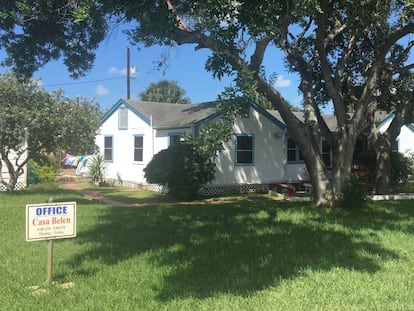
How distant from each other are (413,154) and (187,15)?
19.3 meters

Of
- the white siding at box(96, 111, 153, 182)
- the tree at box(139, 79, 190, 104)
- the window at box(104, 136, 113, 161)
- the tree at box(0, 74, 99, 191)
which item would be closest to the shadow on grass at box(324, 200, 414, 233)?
the tree at box(0, 74, 99, 191)

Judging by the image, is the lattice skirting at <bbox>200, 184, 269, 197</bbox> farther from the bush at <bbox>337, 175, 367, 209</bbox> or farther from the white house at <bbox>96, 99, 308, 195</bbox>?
the bush at <bbox>337, 175, 367, 209</bbox>

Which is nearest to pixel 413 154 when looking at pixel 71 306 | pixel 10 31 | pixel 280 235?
pixel 280 235

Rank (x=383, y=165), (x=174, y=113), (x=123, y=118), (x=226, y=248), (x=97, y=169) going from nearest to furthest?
(x=226, y=248), (x=383, y=165), (x=174, y=113), (x=123, y=118), (x=97, y=169)

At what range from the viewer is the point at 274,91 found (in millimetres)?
12273

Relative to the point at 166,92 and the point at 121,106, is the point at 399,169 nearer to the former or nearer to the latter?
the point at 121,106

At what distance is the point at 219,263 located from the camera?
6895 mm

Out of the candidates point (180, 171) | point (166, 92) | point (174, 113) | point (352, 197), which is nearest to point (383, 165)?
point (352, 197)

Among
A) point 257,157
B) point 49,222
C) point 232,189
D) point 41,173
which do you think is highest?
point 257,157

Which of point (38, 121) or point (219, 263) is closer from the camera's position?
point (219, 263)

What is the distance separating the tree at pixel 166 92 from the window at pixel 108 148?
113 ft

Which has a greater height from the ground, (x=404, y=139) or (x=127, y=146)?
(x=404, y=139)

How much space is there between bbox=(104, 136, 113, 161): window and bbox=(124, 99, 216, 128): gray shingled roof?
2.50 meters

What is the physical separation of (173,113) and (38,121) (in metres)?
7.09
